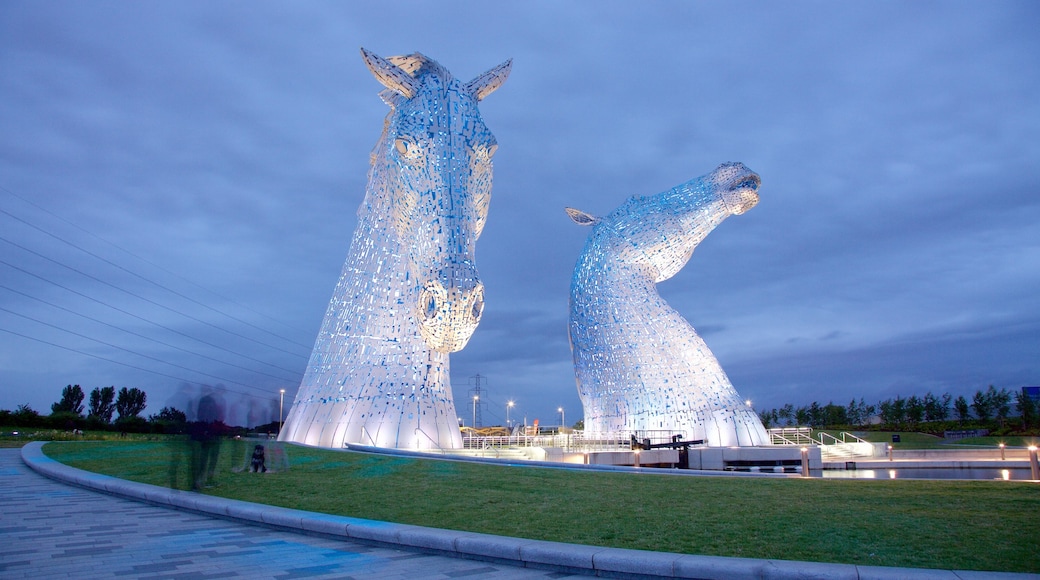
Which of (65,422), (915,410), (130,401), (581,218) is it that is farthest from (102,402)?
(915,410)

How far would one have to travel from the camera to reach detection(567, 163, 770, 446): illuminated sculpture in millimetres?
21828

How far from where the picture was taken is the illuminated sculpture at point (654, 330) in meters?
21.8

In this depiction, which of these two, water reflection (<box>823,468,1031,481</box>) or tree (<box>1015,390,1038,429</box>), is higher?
tree (<box>1015,390,1038,429</box>)

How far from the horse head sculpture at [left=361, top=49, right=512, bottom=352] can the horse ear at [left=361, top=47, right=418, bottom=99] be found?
23mm

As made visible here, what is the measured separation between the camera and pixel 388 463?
12.3 metres

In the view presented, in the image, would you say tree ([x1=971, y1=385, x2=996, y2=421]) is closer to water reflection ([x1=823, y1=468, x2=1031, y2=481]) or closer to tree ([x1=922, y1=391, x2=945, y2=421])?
tree ([x1=922, y1=391, x2=945, y2=421])

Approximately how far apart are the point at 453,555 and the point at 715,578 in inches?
88.5

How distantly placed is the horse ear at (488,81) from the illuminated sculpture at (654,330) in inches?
328

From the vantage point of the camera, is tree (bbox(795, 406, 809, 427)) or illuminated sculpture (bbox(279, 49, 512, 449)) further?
tree (bbox(795, 406, 809, 427))

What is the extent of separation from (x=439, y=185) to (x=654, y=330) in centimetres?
1072

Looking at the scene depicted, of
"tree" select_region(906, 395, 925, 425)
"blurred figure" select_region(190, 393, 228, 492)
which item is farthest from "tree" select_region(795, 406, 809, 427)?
"blurred figure" select_region(190, 393, 228, 492)

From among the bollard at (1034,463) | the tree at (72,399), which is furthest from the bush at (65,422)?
the bollard at (1034,463)

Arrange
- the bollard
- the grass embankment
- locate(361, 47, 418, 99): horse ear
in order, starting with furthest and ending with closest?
1. locate(361, 47, 418, 99): horse ear
2. the bollard
3. the grass embankment

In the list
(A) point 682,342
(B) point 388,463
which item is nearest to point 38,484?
(B) point 388,463
